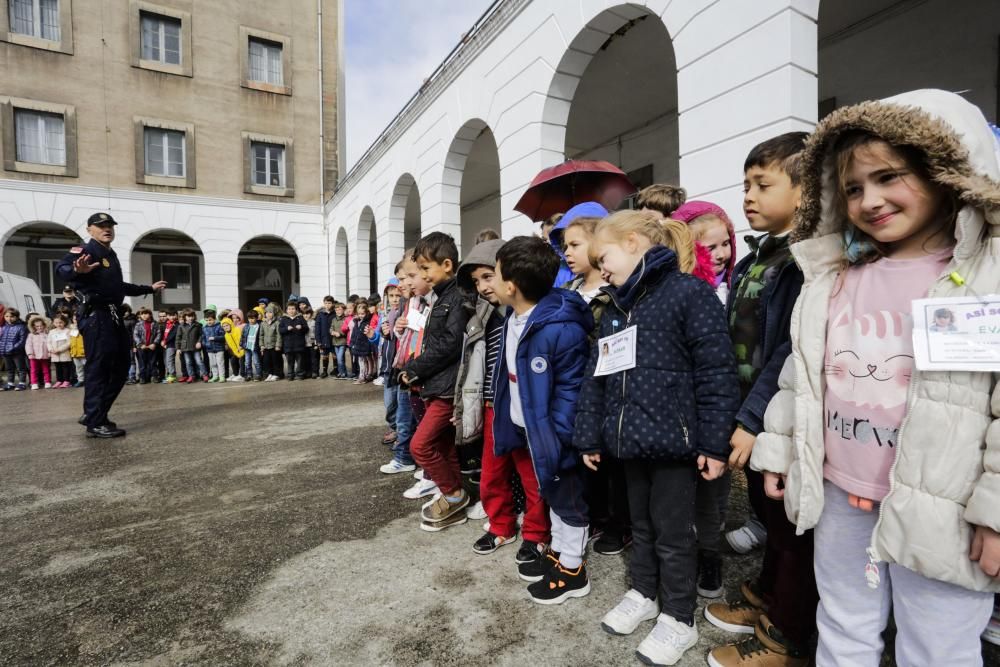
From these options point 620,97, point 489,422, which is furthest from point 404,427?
point 620,97

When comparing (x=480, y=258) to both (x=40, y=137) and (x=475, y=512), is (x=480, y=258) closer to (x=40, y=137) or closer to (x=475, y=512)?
(x=475, y=512)

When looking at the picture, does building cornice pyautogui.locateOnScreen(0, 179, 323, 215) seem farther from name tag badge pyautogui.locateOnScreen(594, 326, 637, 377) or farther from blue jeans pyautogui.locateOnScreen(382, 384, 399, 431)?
name tag badge pyautogui.locateOnScreen(594, 326, 637, 377)

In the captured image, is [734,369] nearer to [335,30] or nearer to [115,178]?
[115,178]

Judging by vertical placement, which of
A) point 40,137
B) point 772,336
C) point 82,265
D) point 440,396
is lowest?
point 440,396

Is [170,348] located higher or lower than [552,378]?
lower

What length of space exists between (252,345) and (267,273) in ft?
33.1

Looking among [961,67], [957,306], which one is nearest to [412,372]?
[957,306]

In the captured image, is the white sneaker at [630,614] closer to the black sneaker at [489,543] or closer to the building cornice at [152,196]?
the black sneaker at [489,543]

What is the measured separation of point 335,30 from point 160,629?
67.3ft

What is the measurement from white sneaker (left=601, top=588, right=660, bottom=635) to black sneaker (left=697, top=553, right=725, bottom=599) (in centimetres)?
29

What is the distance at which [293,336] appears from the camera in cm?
1047

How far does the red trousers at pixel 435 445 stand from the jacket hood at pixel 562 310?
949 mm

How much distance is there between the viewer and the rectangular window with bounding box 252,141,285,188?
54.4ft

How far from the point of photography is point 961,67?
5172 mm
